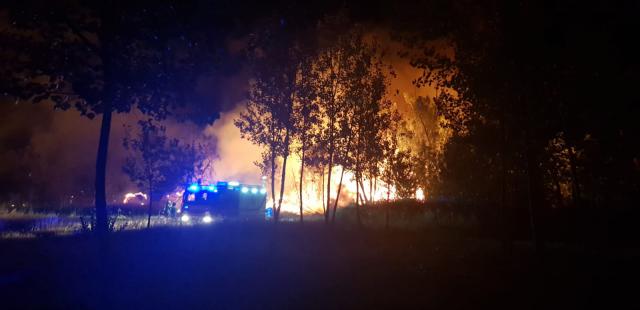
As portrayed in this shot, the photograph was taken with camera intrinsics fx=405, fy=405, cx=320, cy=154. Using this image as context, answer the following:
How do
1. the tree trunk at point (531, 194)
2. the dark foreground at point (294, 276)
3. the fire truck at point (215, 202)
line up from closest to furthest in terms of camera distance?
1. the dark foreground at point (294, 276)
2. the tree trunk at point (531, 194)
3. the fire truck at point (215, 202)

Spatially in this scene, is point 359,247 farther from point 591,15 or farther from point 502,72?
point 591,15

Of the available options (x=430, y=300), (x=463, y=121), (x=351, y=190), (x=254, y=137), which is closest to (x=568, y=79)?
(x=463, y=121)

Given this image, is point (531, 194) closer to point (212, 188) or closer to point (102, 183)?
point (102, 183)

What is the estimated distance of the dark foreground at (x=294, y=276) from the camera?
6.98 meters

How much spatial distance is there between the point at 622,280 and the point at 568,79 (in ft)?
16.5

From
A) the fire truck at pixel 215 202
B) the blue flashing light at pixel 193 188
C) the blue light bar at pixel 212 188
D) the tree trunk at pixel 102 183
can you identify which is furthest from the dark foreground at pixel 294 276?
the blue light bar at pixel 212 188

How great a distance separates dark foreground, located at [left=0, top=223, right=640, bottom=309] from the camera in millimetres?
6977

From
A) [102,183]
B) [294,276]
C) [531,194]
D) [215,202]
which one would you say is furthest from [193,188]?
[531,194]

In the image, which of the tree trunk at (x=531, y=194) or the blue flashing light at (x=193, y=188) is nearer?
the tree trunk at (x=531, y=194)

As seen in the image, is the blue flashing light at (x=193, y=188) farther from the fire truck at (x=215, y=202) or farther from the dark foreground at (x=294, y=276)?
the dark foreground at (x=294, y=276)

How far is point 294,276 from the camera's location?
8.73 m

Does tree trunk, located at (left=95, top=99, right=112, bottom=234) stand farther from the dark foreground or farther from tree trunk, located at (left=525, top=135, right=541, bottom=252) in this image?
tree trunk, located at (left=525, top=135, right=541, bottom=252)

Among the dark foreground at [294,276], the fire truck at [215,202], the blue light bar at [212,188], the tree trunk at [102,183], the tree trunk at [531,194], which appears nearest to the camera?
the dark foreground at [294,276]

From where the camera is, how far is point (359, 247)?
1348 centimetres
